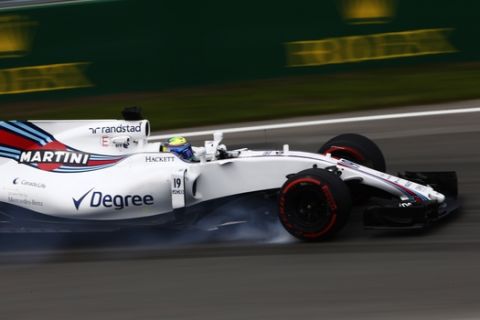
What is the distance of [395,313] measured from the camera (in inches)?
236

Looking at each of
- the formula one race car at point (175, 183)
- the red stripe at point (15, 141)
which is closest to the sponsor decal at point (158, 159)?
the formula one race car at point (175, 183)

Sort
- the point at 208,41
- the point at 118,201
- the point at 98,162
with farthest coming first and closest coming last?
the point at 208,41, the point at 98,162, the point at 118,201

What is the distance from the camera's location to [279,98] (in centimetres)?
1319

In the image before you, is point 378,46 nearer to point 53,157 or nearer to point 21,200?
point 53,157

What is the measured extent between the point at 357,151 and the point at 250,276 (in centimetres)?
208

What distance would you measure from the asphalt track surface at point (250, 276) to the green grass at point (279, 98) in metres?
4.15

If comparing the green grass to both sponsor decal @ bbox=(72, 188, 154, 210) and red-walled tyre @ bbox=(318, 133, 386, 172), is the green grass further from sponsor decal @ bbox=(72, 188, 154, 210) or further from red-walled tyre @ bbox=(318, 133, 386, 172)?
sponsor decal @ bbox=(72, 188, 154, 210)

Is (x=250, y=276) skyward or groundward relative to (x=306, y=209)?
groundward

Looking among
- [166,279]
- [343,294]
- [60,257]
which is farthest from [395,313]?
[60,257]

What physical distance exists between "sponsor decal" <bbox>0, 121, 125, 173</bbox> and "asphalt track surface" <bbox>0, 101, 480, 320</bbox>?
71cm

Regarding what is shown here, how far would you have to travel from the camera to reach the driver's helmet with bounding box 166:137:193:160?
27.0 ft

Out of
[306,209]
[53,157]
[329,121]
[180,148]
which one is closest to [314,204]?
[306,209]

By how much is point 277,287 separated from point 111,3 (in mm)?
7655

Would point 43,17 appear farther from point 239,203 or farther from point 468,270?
point 468,270
